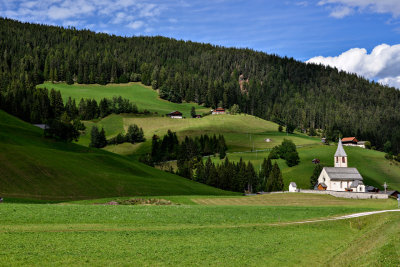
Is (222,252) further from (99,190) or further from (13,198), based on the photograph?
(99,190)

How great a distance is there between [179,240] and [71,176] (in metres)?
62.0

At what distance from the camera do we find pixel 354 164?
164625 mm

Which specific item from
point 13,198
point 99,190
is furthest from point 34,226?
point 99,190

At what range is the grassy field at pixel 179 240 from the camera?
2461 centimetres

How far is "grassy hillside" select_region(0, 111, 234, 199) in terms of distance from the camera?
251 feet

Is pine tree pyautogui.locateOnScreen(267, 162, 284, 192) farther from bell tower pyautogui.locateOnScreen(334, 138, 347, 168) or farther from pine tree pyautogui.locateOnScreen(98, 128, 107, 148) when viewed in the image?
pine tree pyautogui.locateOnScreen(98, 128, 107, 148)

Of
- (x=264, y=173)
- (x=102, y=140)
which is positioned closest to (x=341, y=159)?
(x=264, y=173)

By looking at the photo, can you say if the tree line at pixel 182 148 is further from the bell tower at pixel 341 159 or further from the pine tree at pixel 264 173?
the bell tower at pixel 341 159

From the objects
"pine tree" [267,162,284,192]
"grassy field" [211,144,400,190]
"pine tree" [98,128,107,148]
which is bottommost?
"pine tree" [267,162,284,192]

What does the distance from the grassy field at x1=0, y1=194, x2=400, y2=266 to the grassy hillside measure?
34.1 meters

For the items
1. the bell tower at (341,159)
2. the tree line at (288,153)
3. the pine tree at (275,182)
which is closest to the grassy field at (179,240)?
the pine tree at (275,182)

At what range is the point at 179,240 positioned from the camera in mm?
31391

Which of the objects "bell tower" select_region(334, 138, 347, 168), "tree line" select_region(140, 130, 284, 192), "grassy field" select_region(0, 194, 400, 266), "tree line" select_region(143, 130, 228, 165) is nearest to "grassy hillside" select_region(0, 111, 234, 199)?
"tree line" select_region(140, 130, 284, 192)

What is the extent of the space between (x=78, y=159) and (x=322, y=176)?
81255 mm
